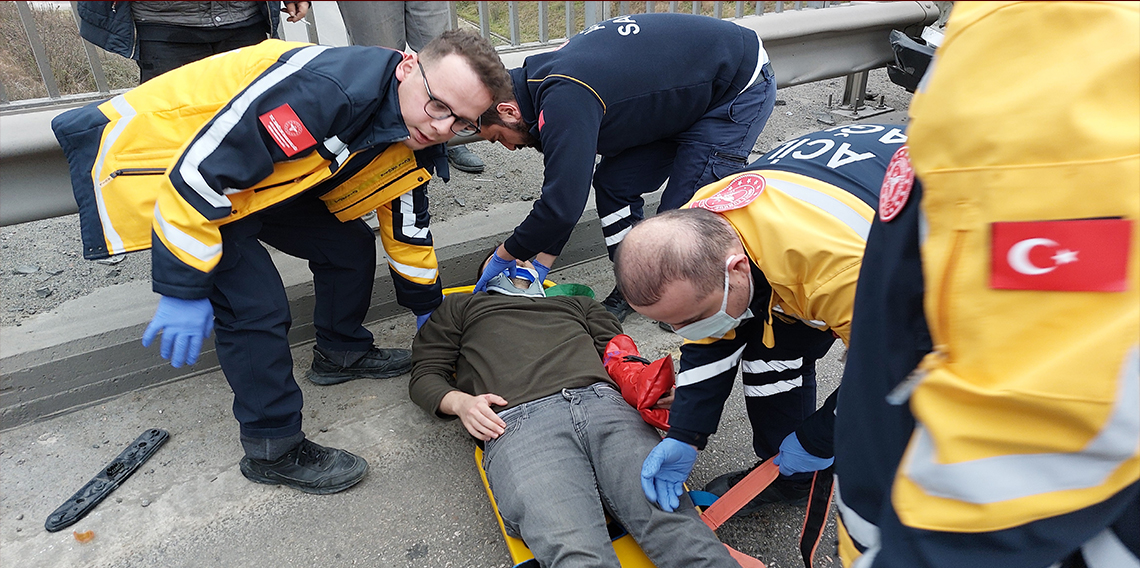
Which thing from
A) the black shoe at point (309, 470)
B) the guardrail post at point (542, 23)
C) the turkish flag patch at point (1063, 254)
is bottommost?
the black shoe at point (309, 470)

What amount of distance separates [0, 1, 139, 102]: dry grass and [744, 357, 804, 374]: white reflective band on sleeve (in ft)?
9.70

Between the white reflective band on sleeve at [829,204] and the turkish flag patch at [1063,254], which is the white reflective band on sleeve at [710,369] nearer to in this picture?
the white reflective band on sleeve at [829,204]

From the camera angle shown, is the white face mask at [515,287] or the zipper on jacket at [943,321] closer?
the zipper on jacket at [943,321]

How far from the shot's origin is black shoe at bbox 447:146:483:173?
359 centimetres

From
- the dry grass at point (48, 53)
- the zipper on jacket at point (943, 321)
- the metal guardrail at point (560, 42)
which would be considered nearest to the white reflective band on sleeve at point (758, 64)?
the metal guardrail at point (560, 42)

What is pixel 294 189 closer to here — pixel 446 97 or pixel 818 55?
pixel 446 97

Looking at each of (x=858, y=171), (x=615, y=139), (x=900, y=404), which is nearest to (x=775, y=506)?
(x=858, y=171)

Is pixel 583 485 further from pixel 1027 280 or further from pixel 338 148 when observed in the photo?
pixel 1027 280

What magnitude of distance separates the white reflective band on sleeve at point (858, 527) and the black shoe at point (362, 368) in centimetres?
179

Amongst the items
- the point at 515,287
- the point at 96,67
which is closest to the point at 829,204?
the point at 515,287

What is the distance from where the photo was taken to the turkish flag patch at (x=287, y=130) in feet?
5.51

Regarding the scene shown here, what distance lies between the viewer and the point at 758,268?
4.70 ft

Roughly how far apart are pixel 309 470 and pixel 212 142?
95 cm

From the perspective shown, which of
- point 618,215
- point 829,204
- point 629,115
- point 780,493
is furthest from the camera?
point 618,215
